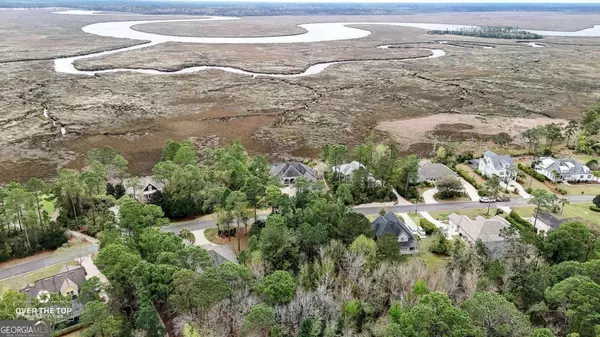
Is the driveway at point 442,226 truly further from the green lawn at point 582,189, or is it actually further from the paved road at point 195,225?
the green lawn at point 582,189

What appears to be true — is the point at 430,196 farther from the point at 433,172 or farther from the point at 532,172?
the point at 532,172

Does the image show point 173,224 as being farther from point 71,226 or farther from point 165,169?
point 71,226

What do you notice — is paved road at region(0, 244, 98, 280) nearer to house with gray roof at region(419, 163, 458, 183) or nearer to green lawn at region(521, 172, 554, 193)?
house with gray roof at region(419, 163, 458, 183)

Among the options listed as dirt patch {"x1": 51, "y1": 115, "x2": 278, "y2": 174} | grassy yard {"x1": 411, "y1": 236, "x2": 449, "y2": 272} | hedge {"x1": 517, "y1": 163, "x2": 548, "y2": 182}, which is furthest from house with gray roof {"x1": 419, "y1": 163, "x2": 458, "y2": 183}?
dirt patch {"x1": 51, "y1": 115, "x2": 278, "y2": 174}

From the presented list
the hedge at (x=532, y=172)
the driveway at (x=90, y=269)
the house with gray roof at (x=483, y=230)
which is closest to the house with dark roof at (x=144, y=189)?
the driveway at (x=90, y=269)

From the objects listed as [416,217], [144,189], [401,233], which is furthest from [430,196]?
[144,189]

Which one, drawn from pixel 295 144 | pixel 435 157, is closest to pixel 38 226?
pixel 295 144

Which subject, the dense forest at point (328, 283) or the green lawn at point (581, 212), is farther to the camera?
the green lawn at point (581, 212)
